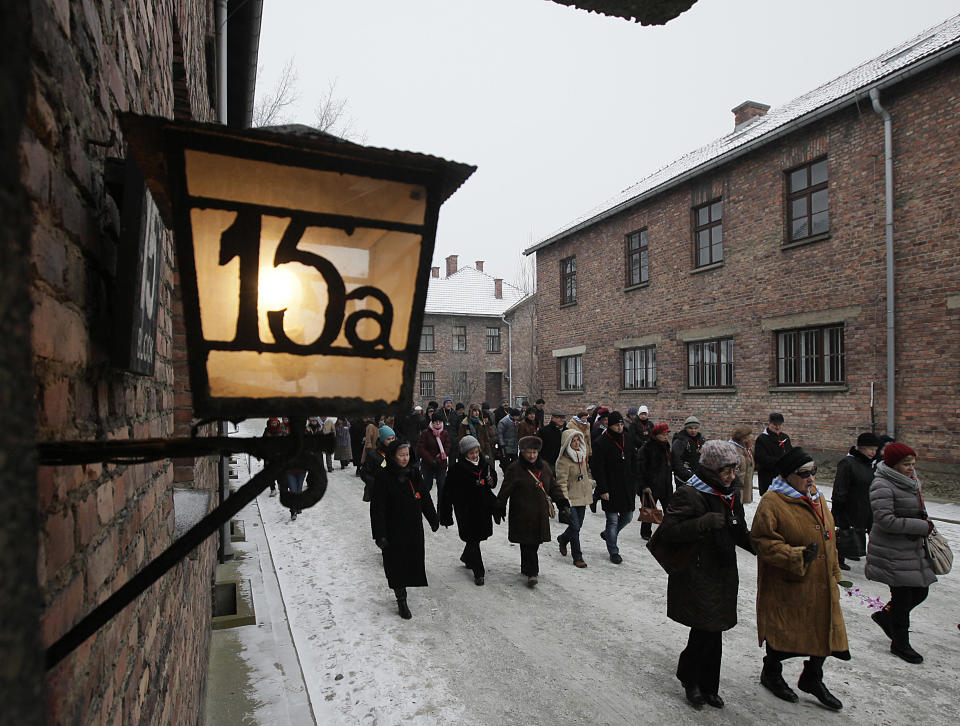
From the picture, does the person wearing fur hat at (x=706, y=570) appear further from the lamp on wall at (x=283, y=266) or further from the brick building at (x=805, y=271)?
the brick building at (x=805, y=271)

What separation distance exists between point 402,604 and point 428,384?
95.6 ft

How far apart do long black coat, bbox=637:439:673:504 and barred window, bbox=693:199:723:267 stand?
8634mm

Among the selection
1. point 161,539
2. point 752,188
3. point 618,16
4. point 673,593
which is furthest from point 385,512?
point 752,188

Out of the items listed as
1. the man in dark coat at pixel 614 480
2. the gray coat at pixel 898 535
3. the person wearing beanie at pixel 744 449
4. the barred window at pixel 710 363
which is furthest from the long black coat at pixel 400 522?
the barred window at pixel 710 363

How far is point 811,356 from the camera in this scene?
1288 cm

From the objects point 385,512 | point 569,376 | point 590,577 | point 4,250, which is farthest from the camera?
point 569,376

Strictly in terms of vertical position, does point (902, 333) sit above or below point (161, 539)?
above

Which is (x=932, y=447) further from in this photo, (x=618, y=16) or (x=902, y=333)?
(x=618, y=16)

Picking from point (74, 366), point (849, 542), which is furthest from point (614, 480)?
point (74, 366)

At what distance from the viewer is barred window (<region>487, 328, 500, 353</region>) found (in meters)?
35.9

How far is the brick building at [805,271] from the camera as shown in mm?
10781

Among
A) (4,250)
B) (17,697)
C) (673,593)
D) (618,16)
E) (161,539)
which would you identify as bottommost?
(673,593)

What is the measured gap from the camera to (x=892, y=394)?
11.1 meters

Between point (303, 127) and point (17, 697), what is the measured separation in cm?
99
